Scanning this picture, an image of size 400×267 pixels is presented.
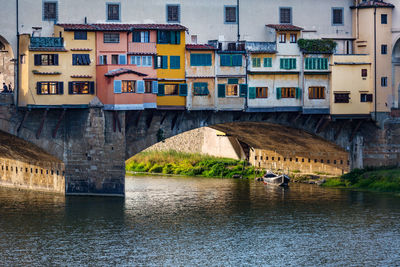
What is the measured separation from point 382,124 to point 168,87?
16.8m

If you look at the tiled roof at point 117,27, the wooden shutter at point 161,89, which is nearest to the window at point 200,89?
the wooden shutter at point 161,89

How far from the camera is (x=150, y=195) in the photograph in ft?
211

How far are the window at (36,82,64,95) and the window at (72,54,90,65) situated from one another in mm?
1661

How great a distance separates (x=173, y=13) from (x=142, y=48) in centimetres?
381

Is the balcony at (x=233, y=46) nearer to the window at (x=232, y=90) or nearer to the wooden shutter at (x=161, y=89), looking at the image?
the window at (x=232, y=90)

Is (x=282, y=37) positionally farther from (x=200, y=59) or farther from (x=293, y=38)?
(x=200, y=59)

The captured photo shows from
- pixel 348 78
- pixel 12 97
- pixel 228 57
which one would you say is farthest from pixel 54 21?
pixel 348 78

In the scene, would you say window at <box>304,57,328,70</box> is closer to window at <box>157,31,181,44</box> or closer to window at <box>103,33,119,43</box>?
window at <box>157,31,181,44</box>

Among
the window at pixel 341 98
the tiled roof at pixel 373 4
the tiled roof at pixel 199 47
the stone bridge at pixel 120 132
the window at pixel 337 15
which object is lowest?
the stone bridge at pixel 120 132

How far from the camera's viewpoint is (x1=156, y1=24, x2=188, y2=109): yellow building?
6219cm

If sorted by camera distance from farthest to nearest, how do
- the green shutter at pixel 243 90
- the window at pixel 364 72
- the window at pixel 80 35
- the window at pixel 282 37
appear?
the window at pixel 364 72 → the window at pixel 282 37 → the green shutter at pixel 243 90 → the window at pixel 80 35

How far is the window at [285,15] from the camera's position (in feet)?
219

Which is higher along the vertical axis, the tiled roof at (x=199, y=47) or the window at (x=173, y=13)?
the window at (x=173, y=13)

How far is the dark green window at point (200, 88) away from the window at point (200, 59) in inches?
55.5
